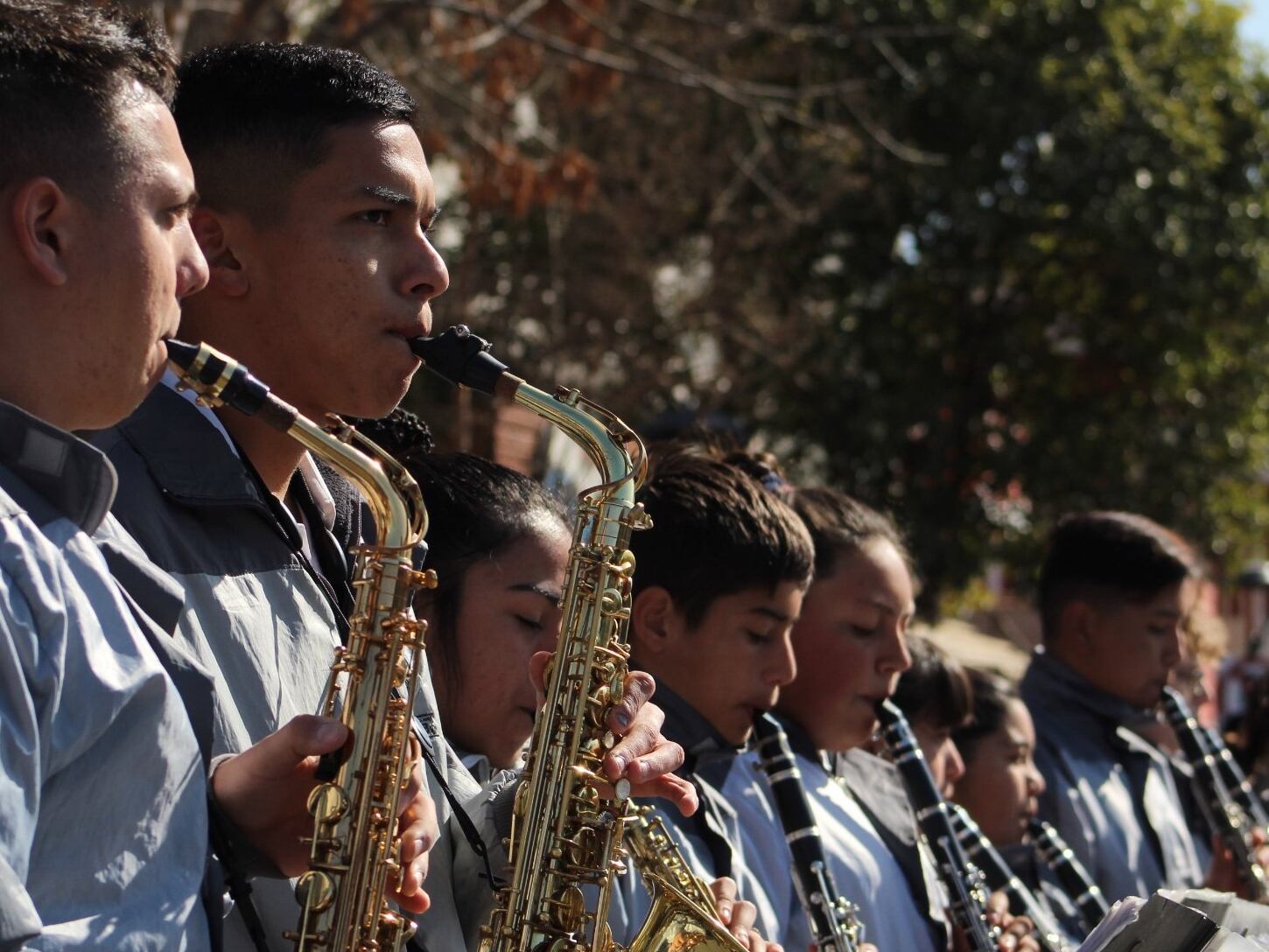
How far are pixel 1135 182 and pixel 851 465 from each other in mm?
3183

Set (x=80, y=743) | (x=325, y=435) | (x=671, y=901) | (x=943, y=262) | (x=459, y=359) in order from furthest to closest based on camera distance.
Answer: (x=943, y=262) → (x=671, y=901) → (x=459, y=359) → (x=325, y=435) → (x=80, y=743)

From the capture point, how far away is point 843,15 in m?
11.6

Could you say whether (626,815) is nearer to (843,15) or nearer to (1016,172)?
(843,15)

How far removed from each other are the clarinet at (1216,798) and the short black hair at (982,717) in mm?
874

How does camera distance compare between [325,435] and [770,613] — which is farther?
[770,613]

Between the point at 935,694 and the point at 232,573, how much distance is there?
338cm

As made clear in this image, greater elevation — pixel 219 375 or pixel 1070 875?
pixel 219 375

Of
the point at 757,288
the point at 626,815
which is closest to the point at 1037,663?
the point at 626,815

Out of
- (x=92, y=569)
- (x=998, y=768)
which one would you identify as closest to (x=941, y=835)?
(x=998, y=768)

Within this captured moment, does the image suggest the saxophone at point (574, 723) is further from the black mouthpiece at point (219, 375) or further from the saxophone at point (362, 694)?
the black mouthpiece at point (219, 375)

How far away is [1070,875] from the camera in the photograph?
5219 mm

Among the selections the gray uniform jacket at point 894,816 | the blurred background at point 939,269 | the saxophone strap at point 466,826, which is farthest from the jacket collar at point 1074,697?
the blurred background at point 939,269

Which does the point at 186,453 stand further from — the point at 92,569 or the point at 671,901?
the point at 671,901

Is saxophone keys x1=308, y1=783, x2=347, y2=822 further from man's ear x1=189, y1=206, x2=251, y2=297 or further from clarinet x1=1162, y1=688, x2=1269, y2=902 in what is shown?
clarinet x1=1162, y1=688, x2=1269, y2=902
